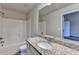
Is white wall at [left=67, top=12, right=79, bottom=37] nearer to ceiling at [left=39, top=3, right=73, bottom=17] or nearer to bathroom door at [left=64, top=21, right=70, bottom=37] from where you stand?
bathroom door at [left=64, top=21, right=70, bottom=37]

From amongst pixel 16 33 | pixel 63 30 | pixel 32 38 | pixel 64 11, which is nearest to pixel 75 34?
pixel 63 30

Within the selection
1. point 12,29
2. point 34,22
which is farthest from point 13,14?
point 34,22

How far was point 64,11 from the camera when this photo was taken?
113 cm

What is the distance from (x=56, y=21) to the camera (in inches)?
49.8

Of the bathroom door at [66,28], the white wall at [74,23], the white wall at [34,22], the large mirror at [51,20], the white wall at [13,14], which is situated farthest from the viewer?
the white wall at [34,22]

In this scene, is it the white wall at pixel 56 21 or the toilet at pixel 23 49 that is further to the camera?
the toilet at pixel 23 49

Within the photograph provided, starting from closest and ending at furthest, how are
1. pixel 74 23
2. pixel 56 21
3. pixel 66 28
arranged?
pixel 74 23 < pixel 66 28 < pixel 56 21

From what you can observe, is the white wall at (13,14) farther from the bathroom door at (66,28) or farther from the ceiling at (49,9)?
the bathroom door at (66,28)

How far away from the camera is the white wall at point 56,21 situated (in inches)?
44.3

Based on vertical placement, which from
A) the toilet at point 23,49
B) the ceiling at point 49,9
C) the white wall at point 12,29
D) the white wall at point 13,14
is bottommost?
the toilet at point 23,49

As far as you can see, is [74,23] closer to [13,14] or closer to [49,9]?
[49,9]

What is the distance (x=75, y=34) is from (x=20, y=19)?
1.03m

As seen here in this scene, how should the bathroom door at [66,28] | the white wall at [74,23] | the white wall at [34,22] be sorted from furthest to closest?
the white wall at [34,22], the bathroom door at [66,28], the white wall at [74,23]

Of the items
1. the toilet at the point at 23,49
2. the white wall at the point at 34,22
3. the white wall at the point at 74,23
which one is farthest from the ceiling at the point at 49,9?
the toilet at the point at 23,49
